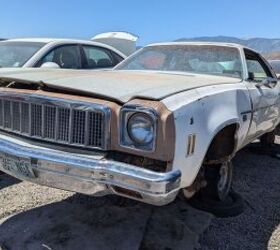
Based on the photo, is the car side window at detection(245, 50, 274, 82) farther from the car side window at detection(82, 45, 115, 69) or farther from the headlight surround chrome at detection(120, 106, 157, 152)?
the car side window at detection(82, 45, 115, 69)

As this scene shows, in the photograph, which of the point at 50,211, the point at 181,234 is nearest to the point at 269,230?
the point at 181,234

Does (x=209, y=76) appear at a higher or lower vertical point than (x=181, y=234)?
higher

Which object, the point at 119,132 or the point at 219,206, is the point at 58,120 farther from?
the point at 219,206

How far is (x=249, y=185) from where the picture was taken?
17.4ft

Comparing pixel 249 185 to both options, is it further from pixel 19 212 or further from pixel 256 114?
pixel 19 212

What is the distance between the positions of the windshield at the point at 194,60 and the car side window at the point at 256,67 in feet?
0.88

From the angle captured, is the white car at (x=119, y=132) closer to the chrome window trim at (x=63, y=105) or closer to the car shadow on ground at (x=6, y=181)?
the chrome window trim at (x=63, y=105)

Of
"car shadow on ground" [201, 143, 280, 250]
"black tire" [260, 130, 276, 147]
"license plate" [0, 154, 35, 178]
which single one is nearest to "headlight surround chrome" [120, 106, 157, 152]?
"license plate" [0, 154, 35, 178]

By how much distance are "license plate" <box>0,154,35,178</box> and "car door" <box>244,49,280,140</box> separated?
2398mm

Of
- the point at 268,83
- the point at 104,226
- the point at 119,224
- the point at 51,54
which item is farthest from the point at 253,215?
the point at 51,54

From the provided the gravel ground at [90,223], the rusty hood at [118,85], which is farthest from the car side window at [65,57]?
Answer: the rusty hood at [118,85]

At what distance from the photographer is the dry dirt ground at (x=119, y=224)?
360cm

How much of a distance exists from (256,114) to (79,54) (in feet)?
12.3

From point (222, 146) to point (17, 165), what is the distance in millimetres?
1822
